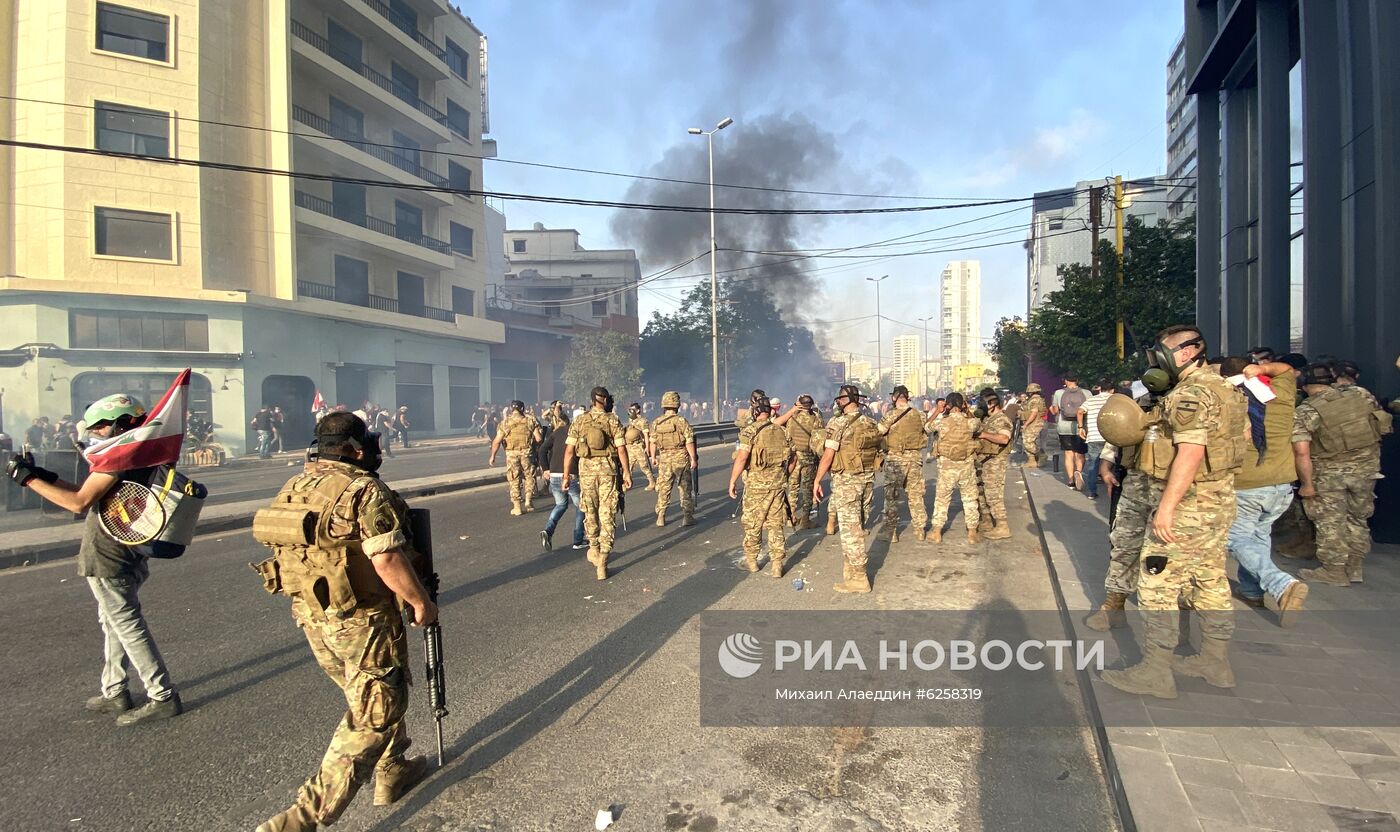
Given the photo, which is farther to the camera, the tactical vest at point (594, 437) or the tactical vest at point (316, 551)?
the tactical vest at point (594, 437)

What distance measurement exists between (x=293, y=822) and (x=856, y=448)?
14.5ft

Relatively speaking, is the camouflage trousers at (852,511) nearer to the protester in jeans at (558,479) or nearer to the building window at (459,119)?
the protester in jeans at (558,479)

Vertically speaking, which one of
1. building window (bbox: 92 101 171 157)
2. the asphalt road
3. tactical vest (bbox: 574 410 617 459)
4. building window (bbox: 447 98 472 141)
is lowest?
the asphalt road

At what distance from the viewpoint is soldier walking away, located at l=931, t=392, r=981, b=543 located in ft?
23.2

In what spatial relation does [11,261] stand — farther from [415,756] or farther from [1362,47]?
[1362,47]

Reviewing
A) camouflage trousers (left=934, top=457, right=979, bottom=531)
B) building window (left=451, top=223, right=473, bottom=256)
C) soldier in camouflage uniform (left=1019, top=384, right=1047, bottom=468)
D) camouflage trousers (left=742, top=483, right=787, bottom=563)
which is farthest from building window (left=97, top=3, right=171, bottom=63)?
soldier in camouflage uniform (left=1019, top=384, right=1047, bottom=468)

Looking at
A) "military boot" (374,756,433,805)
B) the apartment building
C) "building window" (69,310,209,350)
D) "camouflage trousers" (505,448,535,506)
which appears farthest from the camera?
"building window" (69,310,209,350)

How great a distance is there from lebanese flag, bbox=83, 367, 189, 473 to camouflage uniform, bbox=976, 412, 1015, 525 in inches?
261

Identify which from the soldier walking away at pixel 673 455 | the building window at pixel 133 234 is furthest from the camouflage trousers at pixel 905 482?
the building window at pixel 133 234

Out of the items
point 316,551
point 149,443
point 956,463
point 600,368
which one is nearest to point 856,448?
point 956,463

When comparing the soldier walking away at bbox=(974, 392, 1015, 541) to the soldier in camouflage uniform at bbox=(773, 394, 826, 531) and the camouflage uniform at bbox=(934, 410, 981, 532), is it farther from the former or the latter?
the soldier in camouflage uniform at bbox=(773, 394, 826, 531)

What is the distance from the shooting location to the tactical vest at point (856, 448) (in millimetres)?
5723

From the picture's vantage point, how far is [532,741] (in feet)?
10.6

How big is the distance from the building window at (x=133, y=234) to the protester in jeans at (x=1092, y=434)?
74.4 ft
